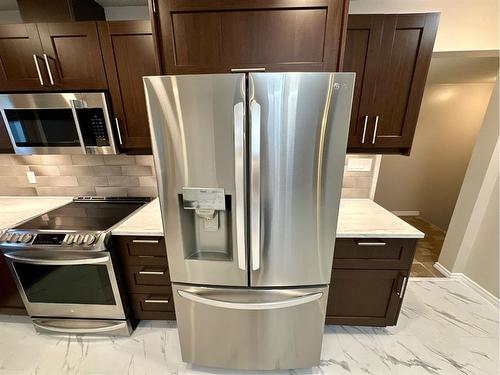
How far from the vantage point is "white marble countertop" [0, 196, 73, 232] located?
1.59 metres

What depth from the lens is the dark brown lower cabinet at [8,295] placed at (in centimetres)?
153

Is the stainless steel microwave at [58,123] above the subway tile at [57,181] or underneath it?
above

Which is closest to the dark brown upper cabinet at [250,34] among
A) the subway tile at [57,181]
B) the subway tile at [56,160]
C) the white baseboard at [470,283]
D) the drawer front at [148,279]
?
the drawer front at [148,279]

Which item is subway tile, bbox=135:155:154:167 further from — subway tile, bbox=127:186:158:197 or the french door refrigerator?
the french door refrigerator

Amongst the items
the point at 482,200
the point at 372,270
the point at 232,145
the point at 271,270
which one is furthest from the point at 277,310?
Result: the point at 482,200

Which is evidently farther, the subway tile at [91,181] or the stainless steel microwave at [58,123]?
the subway tile at [91,181]

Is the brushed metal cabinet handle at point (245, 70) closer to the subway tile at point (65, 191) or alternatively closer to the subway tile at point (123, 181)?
the subway tile at point (123, 181)

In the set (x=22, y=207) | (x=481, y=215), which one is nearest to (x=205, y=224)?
(x=22, y=207)

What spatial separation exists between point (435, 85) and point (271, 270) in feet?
14.2

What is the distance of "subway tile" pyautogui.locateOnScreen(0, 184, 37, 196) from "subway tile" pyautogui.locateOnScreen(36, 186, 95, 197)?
2.8 inches

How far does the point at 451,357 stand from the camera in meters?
1.50

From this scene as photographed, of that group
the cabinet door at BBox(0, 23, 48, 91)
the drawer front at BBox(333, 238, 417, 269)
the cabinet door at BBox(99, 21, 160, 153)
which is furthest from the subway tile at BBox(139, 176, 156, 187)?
the drawer front at BBox(333, 238, 417, 269)

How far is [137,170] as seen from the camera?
1.93m

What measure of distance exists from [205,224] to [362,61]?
4.58 feet
